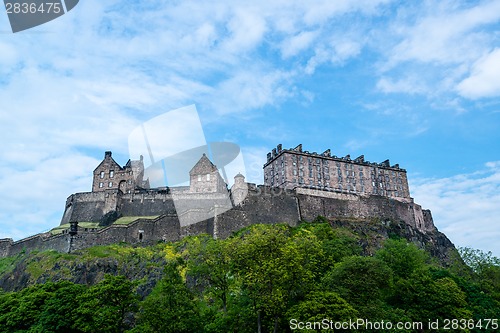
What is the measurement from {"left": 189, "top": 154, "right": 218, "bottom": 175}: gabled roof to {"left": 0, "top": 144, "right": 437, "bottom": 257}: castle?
14 centimetres

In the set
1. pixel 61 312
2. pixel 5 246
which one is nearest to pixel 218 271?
pixel 61 312

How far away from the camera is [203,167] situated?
A: 192 ft

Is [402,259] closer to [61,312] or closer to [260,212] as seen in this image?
[260,212]

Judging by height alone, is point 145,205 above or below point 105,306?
above

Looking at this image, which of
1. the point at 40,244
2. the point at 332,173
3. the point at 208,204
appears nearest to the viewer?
the point at 40,244

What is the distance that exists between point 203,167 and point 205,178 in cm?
155

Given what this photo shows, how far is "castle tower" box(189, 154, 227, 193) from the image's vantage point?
57.6 m

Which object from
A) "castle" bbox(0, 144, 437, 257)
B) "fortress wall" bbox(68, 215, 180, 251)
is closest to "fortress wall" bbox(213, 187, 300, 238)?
"castle" bbox(0, 144, 437, 257)

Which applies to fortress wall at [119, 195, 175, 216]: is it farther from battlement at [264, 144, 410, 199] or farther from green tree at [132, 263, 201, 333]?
green tree at [132, 263, 201, 333]

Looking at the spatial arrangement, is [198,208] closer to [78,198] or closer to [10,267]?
[78,198]

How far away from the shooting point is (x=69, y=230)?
5053 cm

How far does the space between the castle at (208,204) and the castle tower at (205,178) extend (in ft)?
0.44

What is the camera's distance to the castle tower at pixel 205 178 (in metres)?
57.6

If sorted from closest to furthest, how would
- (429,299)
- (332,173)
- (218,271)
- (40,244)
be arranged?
(218,271), (429,299), (40,244), (332,173)
